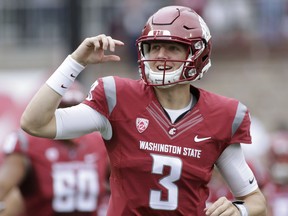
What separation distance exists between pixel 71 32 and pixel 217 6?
189 inches

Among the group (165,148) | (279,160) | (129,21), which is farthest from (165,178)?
(129,21)

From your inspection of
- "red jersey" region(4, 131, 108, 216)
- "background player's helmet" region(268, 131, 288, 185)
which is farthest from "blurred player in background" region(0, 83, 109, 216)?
"background player's helmet" region(268, 131, 288, 185)

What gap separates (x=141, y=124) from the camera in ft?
18.1

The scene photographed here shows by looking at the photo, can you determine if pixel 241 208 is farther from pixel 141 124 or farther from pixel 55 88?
pixel 55 88

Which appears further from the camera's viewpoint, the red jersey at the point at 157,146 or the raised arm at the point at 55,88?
the red jersey at the point at 157,146

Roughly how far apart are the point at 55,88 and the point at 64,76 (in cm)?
8

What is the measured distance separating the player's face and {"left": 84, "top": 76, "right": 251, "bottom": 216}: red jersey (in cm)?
19

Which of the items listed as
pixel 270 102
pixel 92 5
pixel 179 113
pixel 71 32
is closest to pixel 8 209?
pixel 179 113

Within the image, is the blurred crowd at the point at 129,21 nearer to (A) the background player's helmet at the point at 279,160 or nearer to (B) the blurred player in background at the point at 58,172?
(A) the background player's helmet at the point at 279,160

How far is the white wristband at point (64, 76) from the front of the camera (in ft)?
17.6

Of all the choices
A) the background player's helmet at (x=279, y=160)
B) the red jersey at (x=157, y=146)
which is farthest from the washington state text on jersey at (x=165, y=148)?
the background player's helmet at (x=279, y=160)

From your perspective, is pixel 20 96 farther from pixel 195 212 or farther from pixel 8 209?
pixel 195 212

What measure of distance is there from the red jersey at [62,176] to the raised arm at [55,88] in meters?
2.13

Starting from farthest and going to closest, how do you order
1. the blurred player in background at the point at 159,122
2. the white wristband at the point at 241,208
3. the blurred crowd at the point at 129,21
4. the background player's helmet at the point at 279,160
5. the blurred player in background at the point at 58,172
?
the blurred crowd at the point at 129,21
the background player's helmet at the point at 279,160
the blurred player in background at the point at 58,172
the white wristband at the point at 241,208
the blurred player in background at the point at 159,122
